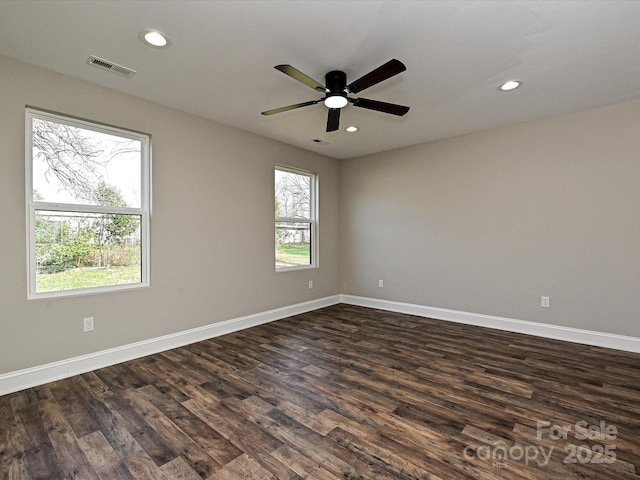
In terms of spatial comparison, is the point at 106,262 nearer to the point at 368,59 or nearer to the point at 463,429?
the point at 368,59

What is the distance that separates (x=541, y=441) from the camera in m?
1.91

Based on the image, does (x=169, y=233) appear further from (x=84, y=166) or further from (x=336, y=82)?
(x=336, y=82)

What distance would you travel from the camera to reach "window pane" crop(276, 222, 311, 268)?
496cm

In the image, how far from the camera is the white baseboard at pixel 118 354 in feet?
8.55

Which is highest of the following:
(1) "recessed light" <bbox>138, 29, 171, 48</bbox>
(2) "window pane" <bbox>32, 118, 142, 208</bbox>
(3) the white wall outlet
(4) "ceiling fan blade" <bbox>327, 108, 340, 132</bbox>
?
(1) "recessed light" <bbox>138, 29, 171, 48</bbox>

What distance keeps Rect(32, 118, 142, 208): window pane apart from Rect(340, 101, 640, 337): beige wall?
359cm

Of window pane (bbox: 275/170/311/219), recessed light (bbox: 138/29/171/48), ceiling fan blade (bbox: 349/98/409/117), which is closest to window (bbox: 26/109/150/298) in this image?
recessed light (bbox: 138/29/171/48)

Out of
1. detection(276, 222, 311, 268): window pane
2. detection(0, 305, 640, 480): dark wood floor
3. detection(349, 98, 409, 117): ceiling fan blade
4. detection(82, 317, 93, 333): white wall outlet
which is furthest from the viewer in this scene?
→ detection(276, 222, 311, 268): window pane

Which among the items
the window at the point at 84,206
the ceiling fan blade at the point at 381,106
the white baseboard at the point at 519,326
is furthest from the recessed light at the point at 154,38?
the white baseboard at the point at 519,326

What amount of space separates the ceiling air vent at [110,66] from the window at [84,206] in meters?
0.60

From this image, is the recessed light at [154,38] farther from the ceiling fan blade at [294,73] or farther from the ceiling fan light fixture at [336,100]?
the ceiling fan light fixture at [336,100]

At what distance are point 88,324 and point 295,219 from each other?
3052mm

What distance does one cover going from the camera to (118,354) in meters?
3.14

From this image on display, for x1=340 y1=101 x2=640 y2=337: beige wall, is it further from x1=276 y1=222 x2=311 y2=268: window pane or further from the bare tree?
the bare tree
